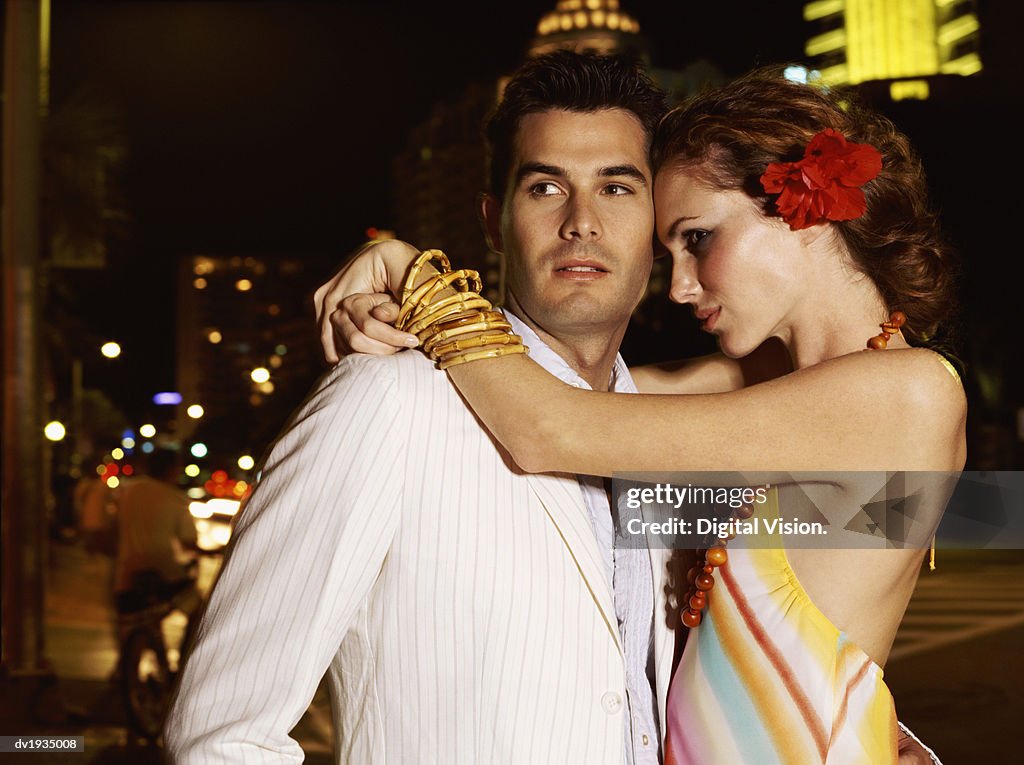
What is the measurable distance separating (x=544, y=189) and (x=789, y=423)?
954mm

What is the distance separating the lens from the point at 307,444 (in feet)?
6.95

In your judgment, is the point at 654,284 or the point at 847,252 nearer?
the point at 847,252

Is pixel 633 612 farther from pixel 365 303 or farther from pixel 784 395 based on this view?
pixel 365 303

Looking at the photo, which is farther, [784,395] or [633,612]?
[633,612]

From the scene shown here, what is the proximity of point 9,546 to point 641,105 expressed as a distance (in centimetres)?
752

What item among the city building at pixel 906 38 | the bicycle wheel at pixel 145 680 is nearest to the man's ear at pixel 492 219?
the bicycle wheel at pixel 145 680

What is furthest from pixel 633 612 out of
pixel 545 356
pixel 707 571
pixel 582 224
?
pixel 582 224

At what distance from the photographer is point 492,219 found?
3.34 meters

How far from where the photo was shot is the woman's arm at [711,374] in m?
3.34

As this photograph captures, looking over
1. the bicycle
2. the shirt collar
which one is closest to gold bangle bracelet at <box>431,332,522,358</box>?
the shirt collar

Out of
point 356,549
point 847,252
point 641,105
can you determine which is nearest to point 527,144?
point 641,105

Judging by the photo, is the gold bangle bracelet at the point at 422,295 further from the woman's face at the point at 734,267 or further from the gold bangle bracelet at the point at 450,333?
the woman's face at the point at 734,267

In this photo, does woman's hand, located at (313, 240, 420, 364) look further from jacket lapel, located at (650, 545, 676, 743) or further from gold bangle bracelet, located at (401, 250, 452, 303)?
jacket lapel, located at (650, 545, 676, 743)

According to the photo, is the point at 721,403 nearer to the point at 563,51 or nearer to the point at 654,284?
the point at 563,51
